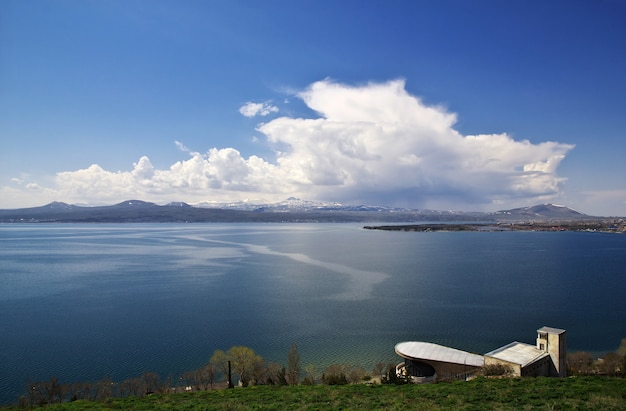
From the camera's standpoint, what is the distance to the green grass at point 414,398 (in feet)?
22.6

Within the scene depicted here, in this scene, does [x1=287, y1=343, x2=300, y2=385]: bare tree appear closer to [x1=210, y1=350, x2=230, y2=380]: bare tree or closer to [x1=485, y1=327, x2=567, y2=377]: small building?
[x1=210, y1=350, x2=230, y2=380]: bare tree

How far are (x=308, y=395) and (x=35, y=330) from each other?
14802 mm

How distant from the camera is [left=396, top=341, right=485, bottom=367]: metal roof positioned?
10.7 meters

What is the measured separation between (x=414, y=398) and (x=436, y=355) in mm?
3675

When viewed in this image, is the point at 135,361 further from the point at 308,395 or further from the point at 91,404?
the point at 308,395

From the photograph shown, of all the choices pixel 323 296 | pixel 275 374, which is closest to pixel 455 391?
pixel 275 374

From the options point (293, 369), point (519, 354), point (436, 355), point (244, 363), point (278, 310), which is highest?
point (519, 354)

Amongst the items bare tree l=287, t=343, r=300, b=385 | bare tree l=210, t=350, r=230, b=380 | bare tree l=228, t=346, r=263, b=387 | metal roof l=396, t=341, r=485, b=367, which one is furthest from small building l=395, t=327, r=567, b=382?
bare tree l=210, t=350, r=230, b=380

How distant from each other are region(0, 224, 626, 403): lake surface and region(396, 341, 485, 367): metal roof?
177cm

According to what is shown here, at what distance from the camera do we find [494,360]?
9.66 m

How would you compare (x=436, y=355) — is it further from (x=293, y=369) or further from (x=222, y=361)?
(x=222, y=361)

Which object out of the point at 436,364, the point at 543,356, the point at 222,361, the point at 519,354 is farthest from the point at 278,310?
the point at 543,356

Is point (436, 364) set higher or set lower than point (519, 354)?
lower

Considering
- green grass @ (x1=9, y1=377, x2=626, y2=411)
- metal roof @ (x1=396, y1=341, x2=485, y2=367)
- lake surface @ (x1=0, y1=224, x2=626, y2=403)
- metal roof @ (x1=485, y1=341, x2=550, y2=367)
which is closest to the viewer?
green grass @ (x1=9, y1=377, x2=626, y2=411)
